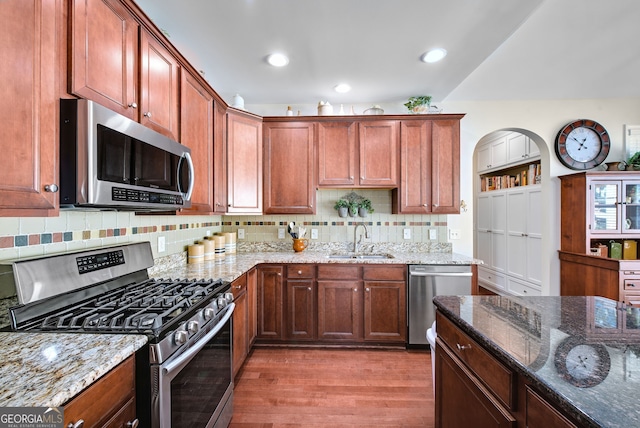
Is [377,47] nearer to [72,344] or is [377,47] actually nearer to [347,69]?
[347,69]

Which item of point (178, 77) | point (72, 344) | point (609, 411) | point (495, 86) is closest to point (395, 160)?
point (495, 86)

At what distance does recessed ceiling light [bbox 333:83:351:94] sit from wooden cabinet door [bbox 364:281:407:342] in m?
2.04

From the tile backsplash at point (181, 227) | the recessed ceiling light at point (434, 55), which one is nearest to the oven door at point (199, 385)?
the tile backsplash at point (181, 227)

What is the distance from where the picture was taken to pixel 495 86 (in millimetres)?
3084

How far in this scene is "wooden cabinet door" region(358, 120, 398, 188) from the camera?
10.00 ft

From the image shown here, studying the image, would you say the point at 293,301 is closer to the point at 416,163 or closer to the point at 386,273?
the point at 386,273

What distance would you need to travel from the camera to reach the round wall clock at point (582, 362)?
2.43 feet

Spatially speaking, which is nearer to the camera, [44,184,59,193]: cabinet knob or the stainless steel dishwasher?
[44,184,59,193]: cabinet knob

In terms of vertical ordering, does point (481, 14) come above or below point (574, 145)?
above

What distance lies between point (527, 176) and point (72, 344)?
5.11m

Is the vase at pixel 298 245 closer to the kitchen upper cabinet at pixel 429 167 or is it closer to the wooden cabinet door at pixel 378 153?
the wooden cabinet door at pixel 378 153

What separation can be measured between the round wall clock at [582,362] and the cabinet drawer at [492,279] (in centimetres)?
420

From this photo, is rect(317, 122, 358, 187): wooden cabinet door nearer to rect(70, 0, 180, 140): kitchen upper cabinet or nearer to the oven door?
rect(70, 0, 180, 140): kitchen upper cabinet

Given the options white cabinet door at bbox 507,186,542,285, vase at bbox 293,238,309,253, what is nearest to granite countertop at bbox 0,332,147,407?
vase at bbox 293,238,309,253
